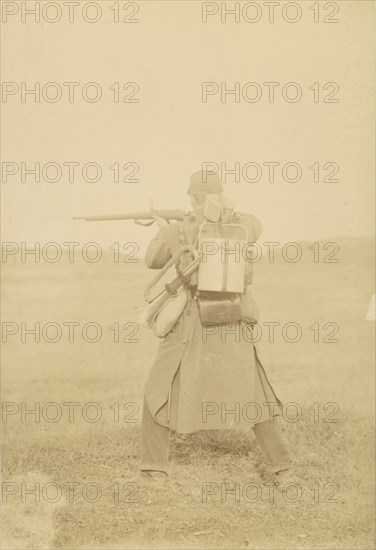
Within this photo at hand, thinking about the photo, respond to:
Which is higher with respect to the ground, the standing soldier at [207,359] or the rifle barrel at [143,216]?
the rifle barrel at [143,216]

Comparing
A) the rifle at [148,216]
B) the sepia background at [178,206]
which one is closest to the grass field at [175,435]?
the sepia background at [178,206]

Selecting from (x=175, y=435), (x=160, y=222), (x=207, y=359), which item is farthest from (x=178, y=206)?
(x=175, y=435)

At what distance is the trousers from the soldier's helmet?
2.73ft

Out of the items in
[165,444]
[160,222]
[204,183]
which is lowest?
[165,444]

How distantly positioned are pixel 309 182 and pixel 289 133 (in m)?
0.21

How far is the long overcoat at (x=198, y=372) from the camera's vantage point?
9.31 ft

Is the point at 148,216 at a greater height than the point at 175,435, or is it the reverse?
the point at 148,216

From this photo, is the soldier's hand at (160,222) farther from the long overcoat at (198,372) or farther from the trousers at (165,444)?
the trousers at (165,444)

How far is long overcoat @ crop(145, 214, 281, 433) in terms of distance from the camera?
2.84 m

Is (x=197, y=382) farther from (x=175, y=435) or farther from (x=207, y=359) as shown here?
(x=175, y=435)

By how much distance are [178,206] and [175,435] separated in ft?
2.86

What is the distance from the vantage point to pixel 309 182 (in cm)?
299

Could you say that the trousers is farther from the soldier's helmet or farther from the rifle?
the soldier's helmet

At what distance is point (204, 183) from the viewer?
9.52ft
